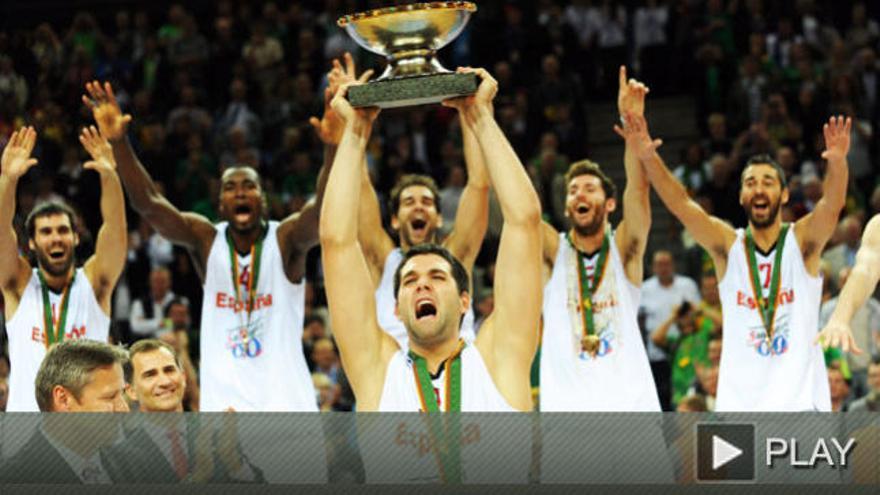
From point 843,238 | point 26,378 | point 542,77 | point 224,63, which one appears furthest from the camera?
point 224,63

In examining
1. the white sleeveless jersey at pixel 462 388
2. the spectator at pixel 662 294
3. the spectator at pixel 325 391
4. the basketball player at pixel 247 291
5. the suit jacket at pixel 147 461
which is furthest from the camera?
the spectator at pixel 662 294

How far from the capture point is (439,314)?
5.99 m

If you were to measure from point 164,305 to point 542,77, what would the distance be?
5040mm

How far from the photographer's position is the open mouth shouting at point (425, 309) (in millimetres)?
6008

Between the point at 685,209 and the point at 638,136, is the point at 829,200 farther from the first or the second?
the point at 638,136

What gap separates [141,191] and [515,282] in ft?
11.8

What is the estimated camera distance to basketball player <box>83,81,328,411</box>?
9.04 m

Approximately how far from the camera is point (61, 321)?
879 cm

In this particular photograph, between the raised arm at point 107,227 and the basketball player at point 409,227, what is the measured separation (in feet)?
3.92

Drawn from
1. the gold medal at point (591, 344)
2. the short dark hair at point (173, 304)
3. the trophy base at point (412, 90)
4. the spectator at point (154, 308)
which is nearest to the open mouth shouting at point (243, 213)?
the gold medal at point (591, 344)

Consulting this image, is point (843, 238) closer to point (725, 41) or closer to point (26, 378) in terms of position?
point (725, 41)

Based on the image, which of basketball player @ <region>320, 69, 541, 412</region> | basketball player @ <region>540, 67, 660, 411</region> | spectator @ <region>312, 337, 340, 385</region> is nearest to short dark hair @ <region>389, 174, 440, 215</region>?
basketball player @ <region>540, 67, 660, 411</region>

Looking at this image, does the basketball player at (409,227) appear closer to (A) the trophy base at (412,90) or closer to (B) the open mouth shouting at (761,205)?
(A) the trophy base at (412,90)

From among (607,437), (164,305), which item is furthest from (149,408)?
(164,305)
